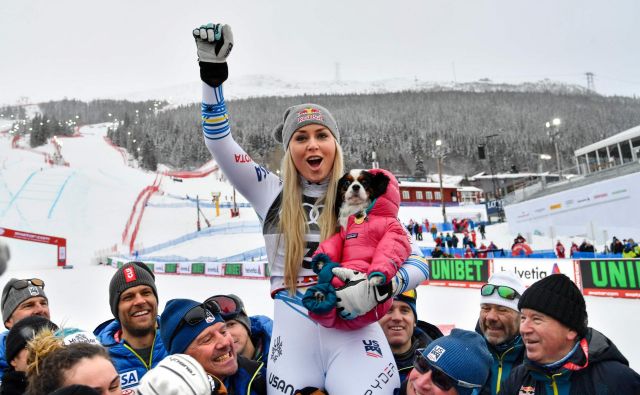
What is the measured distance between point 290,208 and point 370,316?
2.31 ft

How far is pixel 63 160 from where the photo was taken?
2618 inches

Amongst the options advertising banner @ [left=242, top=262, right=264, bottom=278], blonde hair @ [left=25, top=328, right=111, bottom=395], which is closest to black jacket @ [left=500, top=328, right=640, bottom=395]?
blonde hair @ [left=25, top=328, right=111, bottom=395]

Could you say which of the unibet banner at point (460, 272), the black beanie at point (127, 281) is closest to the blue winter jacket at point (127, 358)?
the black beanie at point (127, 281)

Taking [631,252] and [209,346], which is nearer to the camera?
[209,346]

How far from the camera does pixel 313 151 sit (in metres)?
2.52

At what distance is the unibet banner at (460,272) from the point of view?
15023 mm

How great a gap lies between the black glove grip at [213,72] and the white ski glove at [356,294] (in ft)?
3.86

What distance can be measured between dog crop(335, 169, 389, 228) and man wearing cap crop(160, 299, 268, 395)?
1003 millimetres

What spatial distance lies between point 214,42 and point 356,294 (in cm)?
144

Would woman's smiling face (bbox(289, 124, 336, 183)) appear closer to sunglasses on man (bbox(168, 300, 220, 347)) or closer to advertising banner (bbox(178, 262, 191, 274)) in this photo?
sunglasses on man (bbox(168, 300, 220, 347))

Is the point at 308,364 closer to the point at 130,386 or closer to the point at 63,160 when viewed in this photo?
the point at 130,386

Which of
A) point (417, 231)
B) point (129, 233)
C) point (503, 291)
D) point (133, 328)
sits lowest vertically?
point (133, 328)

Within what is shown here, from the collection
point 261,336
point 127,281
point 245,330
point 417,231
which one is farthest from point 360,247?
point 417,231

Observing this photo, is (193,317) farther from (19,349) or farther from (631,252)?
(631,252)
